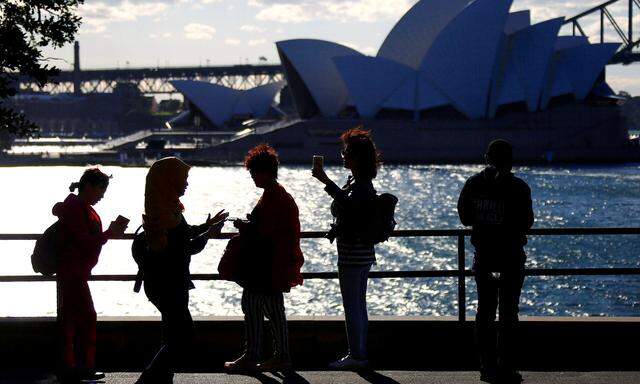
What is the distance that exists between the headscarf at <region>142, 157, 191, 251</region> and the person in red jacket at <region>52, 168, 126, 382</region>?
60cm

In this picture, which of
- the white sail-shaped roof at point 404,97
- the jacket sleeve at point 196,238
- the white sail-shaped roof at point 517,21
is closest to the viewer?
the jacket sleeve at point 196,238

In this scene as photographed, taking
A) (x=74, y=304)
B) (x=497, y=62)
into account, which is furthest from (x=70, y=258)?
(x=497, y=62)

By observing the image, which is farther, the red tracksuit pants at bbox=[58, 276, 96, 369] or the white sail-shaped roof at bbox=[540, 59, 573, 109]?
the white sail-shaped roof at bbox=[540, 59, 573, 109]

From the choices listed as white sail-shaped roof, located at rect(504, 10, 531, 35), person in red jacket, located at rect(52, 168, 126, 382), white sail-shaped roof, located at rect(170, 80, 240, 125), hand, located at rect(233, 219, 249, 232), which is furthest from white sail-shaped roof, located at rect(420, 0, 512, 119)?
person in red jacket, located at rect(52, 168, 126, 382)

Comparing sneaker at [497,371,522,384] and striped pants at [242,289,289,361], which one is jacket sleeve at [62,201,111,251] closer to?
striped pants at [242,289,289,361]

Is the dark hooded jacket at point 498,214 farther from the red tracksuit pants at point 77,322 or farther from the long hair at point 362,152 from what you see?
the red tracksuit pants at point 77,322

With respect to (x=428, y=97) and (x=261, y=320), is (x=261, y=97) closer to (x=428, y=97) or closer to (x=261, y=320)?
(x=428, y=97)

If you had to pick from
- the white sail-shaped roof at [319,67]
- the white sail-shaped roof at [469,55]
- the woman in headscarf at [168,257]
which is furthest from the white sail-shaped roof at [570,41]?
the woman in headscarf at [168,257]

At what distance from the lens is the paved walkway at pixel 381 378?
745 centimetres

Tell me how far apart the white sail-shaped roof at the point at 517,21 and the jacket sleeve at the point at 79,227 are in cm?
9543

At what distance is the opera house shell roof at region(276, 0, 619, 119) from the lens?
96.4 meters

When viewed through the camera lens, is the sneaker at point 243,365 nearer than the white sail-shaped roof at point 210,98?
Yes

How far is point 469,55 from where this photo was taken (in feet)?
315

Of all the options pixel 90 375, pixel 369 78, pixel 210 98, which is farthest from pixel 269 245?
pixel 210 98
